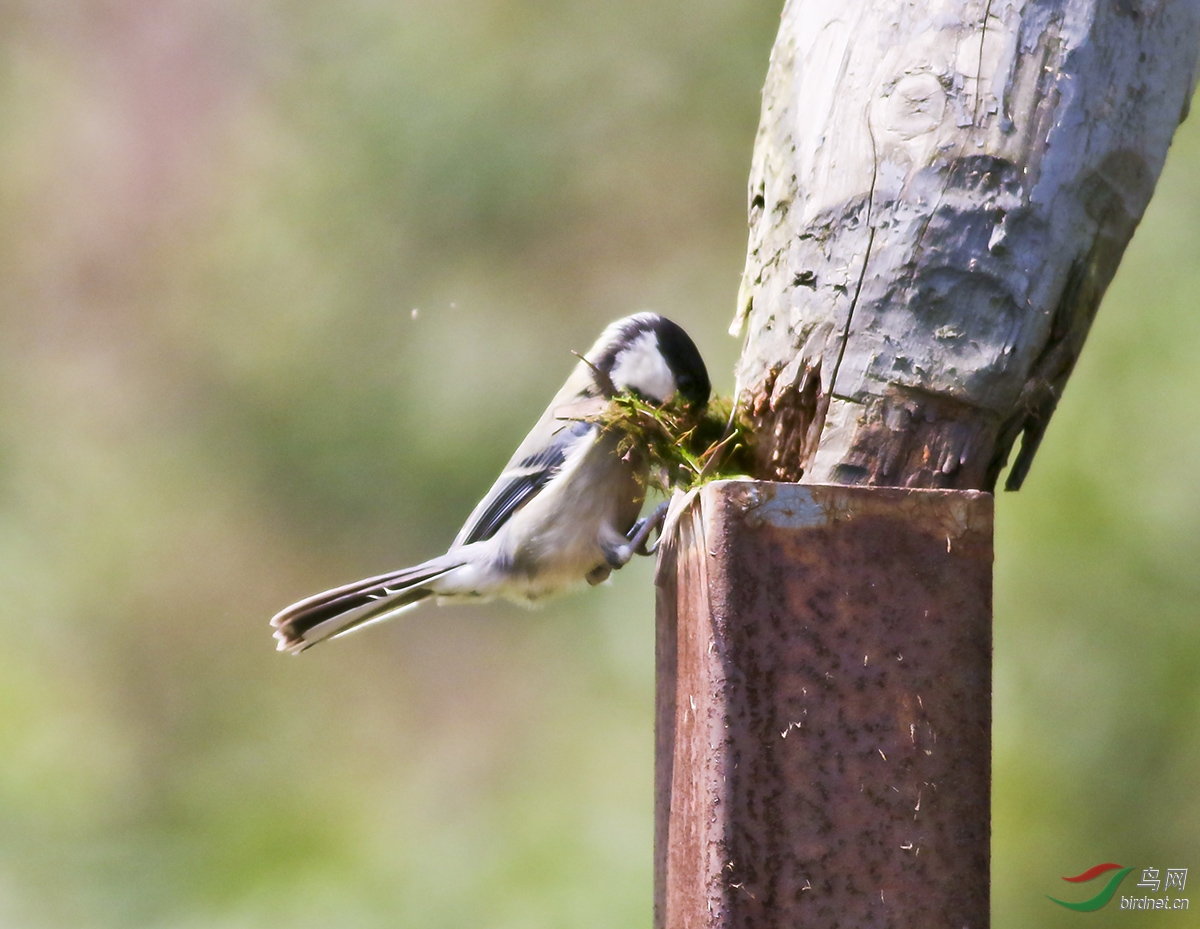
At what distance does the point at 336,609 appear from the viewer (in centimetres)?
251

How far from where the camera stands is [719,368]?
4766 millimetres

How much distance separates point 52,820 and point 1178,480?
5783 millimetres

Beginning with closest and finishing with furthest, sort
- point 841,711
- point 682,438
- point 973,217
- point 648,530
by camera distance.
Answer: point 841,711 → point 973,217 → point 682,438 → point 648,530

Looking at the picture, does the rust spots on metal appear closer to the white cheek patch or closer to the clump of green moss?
the clump of green moss

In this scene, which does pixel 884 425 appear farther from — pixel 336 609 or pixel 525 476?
pixel 336 609

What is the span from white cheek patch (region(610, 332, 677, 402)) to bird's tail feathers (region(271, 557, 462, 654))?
0.69m

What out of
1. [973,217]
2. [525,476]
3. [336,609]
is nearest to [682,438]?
[973,217]

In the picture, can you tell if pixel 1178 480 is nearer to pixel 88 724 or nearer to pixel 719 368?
pixel 719 368

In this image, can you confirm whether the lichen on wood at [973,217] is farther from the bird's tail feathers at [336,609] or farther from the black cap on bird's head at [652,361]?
the bird's tail feathers at [336,609]

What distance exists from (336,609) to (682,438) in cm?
109

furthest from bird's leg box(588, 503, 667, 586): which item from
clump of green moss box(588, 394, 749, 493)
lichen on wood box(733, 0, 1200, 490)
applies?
lichen on wood box(733, 0, 1200, 490)

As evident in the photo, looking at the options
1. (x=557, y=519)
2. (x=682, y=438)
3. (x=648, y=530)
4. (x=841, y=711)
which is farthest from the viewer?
(x=557, y=519)

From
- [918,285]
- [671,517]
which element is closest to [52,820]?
[671,517]

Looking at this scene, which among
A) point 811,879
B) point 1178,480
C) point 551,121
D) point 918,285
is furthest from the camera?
point 551,121
